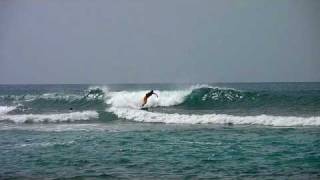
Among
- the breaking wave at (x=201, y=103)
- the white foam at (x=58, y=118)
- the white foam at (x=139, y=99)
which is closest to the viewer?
the breaking wave at (x=201, y=103)

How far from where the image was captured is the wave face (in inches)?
805

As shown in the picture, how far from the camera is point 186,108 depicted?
95.2ft

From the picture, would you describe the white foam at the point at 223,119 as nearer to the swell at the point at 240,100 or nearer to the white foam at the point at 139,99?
the swell at the point at 240,100

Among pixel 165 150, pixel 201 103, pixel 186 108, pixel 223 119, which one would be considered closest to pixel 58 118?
pixel 223 119

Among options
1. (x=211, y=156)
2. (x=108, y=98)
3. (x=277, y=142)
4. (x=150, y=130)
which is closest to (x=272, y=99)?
(x=108, y=98)

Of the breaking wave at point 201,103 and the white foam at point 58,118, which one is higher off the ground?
the breaking wave at point 201,103

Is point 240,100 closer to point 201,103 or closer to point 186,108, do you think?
point 201,103

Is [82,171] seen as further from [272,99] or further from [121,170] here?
[272,99]

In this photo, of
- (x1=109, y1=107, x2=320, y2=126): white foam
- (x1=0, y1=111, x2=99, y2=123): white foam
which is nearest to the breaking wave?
(x1=109, y1=107, x2=320, y2=126): white foam

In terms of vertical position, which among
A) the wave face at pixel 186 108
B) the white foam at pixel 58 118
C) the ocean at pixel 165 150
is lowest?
the ocean at pixel 165 150

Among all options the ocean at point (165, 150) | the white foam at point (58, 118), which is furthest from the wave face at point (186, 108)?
the ocean at point (165, 150)

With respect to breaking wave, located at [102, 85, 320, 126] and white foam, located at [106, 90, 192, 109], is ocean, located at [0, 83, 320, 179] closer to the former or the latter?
breaking wave, located at [102, 85, 320, 126]

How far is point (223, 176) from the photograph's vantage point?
28.4ft

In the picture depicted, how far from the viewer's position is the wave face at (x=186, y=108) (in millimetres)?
20453
